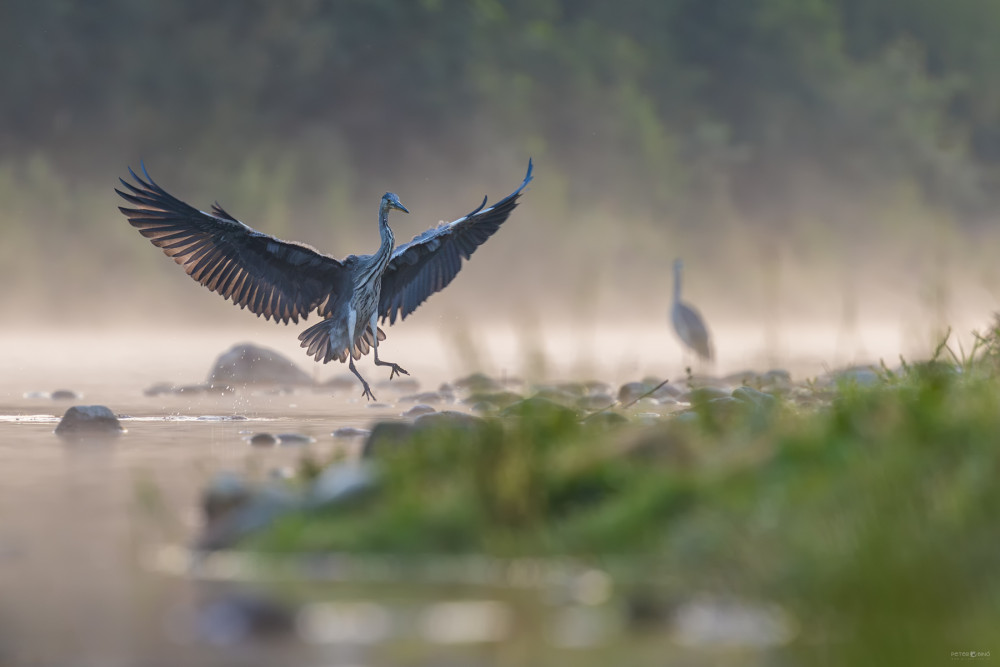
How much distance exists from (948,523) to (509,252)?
3972 cm

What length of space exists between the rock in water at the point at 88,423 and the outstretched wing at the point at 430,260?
297 cm

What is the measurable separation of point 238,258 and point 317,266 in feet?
2.41

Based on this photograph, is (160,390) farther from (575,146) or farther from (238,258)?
(575,146)

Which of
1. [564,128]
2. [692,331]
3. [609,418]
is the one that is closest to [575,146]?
[564,128]

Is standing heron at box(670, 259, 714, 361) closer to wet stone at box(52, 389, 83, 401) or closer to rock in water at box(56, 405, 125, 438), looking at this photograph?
wet stone at box(52, 389, 83, 401)

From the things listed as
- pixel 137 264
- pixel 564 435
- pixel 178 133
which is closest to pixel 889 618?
pixel 564 435

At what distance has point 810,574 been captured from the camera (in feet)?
15.7

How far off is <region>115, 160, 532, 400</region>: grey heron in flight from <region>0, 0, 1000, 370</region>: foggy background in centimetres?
2822

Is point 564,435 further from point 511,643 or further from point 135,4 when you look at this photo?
point 135,4

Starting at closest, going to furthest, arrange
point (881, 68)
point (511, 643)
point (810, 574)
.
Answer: point (511, 643)
point (810, 574)
point (881, 68)

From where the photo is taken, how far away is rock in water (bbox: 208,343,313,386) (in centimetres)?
1977

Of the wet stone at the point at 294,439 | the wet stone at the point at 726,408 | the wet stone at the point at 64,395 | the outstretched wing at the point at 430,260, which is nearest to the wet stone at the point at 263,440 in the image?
the wet stone at the point at 294,439

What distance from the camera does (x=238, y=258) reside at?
12.8 meters

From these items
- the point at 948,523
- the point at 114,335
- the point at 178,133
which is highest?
the point at 178,133
